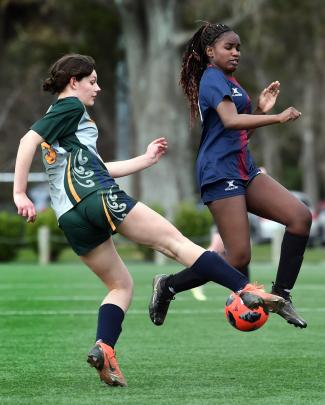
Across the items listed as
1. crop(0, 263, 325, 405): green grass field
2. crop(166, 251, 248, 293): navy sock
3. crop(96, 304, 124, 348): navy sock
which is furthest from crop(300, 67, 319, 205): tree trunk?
crop(166, 251, 248, 293): navy sock

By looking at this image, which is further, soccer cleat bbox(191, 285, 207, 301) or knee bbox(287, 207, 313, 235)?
soccer cleat bbox(191, 285, 207, 301)

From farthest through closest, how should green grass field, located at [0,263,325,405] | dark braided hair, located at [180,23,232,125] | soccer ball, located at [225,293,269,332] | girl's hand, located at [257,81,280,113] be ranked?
girl's hand, located at [257,81,280,113]
dark braided hair, located at [180,23,232,125]
soccer ball, located at [225,293,269,332]
green grass field, located at [0,263,325,405]

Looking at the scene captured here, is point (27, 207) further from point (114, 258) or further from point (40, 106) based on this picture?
point (40, 106)

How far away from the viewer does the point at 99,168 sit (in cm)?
721

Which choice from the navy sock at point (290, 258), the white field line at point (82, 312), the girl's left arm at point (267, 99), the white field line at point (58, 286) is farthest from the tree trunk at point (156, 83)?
the navy sock at point (290, 258)

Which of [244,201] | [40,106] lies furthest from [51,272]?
[40,106]

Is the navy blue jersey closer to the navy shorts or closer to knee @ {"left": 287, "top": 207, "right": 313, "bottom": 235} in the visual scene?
the navy shorts

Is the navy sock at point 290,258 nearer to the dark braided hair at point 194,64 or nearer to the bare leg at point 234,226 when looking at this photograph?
the bare leg at point 234,226

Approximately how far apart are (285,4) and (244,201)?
31.4 m

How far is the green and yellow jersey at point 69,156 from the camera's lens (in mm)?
7098

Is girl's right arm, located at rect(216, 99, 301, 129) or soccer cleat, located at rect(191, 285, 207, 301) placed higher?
girl's right arm, located at rect(216, 99, 301, 129)

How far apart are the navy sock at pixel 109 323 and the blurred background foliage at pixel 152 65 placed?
75.1 feet

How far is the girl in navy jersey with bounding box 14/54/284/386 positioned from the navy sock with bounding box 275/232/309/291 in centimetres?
122

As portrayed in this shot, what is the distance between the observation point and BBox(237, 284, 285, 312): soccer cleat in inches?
277
